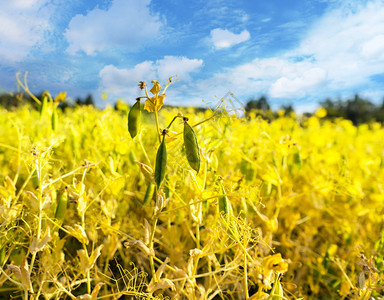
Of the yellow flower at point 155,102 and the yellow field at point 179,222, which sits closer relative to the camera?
the yellow flower at point 155,102

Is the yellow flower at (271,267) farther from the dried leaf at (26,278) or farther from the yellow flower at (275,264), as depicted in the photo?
the dried leaf at (26,278)

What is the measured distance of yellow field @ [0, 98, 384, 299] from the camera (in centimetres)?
63

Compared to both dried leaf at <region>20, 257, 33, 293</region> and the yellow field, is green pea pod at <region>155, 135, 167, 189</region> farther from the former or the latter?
dried leaf at <region>20, 257, 33, 293</region>

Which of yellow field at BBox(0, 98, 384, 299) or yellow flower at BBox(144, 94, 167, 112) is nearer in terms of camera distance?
yellow flower at BBox(144, 94, 167, 112)

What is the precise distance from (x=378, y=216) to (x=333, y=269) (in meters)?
0.34

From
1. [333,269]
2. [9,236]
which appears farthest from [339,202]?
[9,236]

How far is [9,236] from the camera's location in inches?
28.7

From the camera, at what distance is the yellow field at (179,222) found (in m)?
0.63

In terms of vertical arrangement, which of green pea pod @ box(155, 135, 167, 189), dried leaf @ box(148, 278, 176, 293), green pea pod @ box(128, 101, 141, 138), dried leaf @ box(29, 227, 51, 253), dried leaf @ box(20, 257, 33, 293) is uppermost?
green pea pod @ box(128, 101, 141, 138)

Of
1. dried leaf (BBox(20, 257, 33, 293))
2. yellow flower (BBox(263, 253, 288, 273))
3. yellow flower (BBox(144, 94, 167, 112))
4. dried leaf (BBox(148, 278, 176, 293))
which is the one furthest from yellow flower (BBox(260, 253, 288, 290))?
dried leaf (BBox(20, 257, 33, 293))

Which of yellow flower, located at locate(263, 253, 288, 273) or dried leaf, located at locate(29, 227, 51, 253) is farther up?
dried leaf, located at locate(29, 227, 51, 253)

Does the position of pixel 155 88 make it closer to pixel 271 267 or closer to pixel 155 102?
pixel 155 102

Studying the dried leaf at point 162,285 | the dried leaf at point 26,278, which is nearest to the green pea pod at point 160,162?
the dried leaf at point 162,285

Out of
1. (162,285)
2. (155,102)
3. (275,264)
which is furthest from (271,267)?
(155,102)
